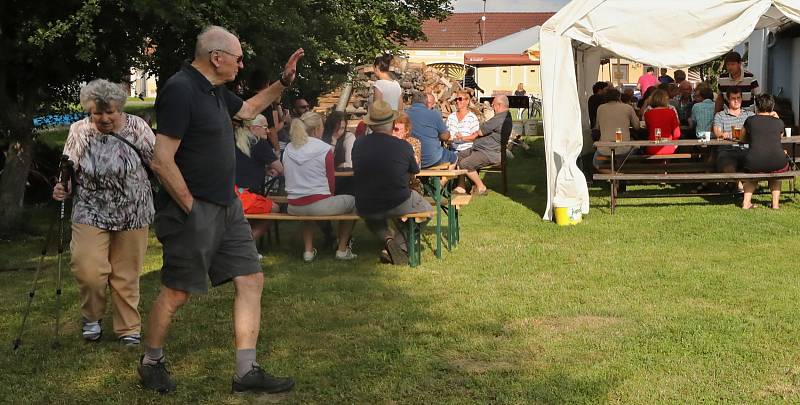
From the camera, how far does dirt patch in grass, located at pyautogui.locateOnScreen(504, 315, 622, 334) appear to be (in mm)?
6587

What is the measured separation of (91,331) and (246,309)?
1827mm

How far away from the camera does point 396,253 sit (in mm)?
9047

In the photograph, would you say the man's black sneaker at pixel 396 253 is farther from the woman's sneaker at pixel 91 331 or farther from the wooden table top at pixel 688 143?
the wooden table top at pixel 688 143

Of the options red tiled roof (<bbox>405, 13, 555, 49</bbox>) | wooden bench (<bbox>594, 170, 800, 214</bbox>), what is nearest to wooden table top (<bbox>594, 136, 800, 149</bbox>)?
wooden bench (<bbox>594, 170, 800, 214</bbox>)

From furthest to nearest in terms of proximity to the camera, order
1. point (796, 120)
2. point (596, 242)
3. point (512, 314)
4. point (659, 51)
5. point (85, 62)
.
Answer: point (796, 120) < point (659, 51) < point (85, 62) < point (596, 242) < point (512, 314)

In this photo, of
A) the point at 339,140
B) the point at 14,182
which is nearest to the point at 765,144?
the point at 339,140

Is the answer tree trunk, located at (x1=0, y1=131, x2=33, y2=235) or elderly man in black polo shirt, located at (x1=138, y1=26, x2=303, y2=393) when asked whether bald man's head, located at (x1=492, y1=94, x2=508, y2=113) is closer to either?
tree trunk, located at (x1=0, y1=131, x2=33, y2=235)

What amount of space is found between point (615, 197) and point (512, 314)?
5.30 meters

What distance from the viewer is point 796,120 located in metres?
18.1

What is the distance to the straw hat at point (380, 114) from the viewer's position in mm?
8953

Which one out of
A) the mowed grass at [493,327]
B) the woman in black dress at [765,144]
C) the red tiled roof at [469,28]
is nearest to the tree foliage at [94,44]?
the mowed grass at [493,327]

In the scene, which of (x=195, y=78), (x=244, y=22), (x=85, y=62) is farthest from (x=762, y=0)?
(x=195, y=78)

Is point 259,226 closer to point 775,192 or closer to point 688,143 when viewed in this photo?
point 688,143

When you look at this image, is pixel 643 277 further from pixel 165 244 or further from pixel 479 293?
pixel 165 244
